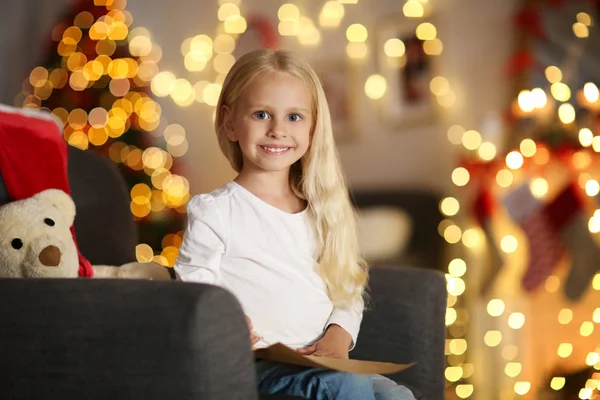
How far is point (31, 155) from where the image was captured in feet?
5.82

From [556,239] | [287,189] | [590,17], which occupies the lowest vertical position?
[556,239]

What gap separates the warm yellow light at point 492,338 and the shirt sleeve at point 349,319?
160cm

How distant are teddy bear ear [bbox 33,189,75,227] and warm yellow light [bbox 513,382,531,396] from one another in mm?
2014

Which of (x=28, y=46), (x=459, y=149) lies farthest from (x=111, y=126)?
(x=459, y=149)

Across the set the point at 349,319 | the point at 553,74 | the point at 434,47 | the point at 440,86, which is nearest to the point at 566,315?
the point at 553,74

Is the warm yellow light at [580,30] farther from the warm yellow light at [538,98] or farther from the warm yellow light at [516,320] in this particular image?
the warm yellow light at [516,320]

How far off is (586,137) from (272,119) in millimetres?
1837

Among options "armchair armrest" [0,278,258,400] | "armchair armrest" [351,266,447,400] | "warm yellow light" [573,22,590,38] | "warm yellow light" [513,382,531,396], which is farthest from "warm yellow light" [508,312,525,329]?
"armchair armrest" [0,278,258,400]

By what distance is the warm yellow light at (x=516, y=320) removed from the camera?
10.1 ft

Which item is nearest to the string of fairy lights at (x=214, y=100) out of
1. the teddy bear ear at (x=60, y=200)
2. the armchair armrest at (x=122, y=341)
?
the teddy bear ear at (x=60, y=200)

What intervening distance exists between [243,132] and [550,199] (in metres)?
1.76

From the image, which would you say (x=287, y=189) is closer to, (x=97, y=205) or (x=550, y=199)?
(x=97, y=205)

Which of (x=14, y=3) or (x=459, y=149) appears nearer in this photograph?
(x=459, y=149)

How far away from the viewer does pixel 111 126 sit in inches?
141
